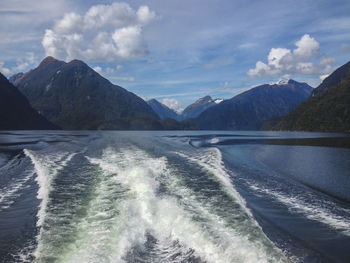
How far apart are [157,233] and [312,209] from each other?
8060 mm

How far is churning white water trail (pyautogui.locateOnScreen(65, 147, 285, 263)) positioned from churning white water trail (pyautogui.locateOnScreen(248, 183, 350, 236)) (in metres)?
3.78

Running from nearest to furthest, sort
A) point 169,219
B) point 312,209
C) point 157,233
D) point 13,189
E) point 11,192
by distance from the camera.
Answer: point 157,233 → point 169,219 → point 312,209 → point 11,192 → point 13,189

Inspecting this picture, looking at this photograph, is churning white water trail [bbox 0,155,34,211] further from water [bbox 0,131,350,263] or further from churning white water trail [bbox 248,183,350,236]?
churning white water trail [bbox 248,183,350,236]

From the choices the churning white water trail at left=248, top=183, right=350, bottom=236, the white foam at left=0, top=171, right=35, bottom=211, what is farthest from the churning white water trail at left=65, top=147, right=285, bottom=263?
the white foam at left=0, top=171, right=35, bottom=211

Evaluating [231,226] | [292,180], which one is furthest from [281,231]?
[292,180]

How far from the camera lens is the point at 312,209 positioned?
12.0 metres

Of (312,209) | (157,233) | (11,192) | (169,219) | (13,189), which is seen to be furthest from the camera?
(13,189)

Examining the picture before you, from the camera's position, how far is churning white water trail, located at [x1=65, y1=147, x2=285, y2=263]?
7.21 metres

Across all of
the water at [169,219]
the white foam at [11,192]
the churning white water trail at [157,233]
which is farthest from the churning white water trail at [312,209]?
the white foam at [11,192]

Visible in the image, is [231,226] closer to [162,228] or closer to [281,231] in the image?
[281,231]

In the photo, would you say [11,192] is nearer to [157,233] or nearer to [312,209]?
[157,233]

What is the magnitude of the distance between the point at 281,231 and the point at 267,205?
3.31 metres

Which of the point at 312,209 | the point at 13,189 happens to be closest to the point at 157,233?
the point at 312,209

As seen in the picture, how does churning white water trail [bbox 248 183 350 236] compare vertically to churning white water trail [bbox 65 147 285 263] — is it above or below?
below
